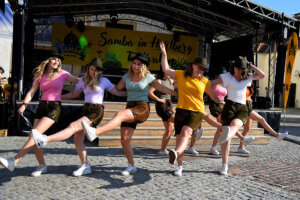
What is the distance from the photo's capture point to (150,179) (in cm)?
419

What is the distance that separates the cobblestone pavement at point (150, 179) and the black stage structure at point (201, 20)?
3859 millimetres

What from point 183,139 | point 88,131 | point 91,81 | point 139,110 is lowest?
point 183,139

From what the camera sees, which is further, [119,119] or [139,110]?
[139,110]

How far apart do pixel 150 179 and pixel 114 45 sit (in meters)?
11.9

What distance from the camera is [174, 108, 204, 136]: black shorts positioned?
13.6ft

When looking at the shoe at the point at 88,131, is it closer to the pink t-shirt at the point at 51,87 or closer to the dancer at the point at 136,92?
the dancer at the point at 136,92

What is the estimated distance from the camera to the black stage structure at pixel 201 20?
8.71m

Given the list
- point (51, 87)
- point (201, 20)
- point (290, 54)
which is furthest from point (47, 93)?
point (201, 20)

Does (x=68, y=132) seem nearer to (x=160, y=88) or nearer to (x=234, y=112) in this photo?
(x=160, y=88)

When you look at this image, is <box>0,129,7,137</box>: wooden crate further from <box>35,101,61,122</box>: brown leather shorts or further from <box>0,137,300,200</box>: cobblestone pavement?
<box>35,101,61,122</box>: brown leather shorts

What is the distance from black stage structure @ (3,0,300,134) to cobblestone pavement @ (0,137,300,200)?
3.86m

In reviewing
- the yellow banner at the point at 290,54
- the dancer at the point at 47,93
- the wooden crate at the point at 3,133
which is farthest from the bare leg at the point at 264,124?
the wooden crate at the point at 3,133

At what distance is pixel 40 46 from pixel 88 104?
59.9ft

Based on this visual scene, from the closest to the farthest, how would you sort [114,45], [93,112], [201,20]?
[93,112] → [201,20] → [114,45]
